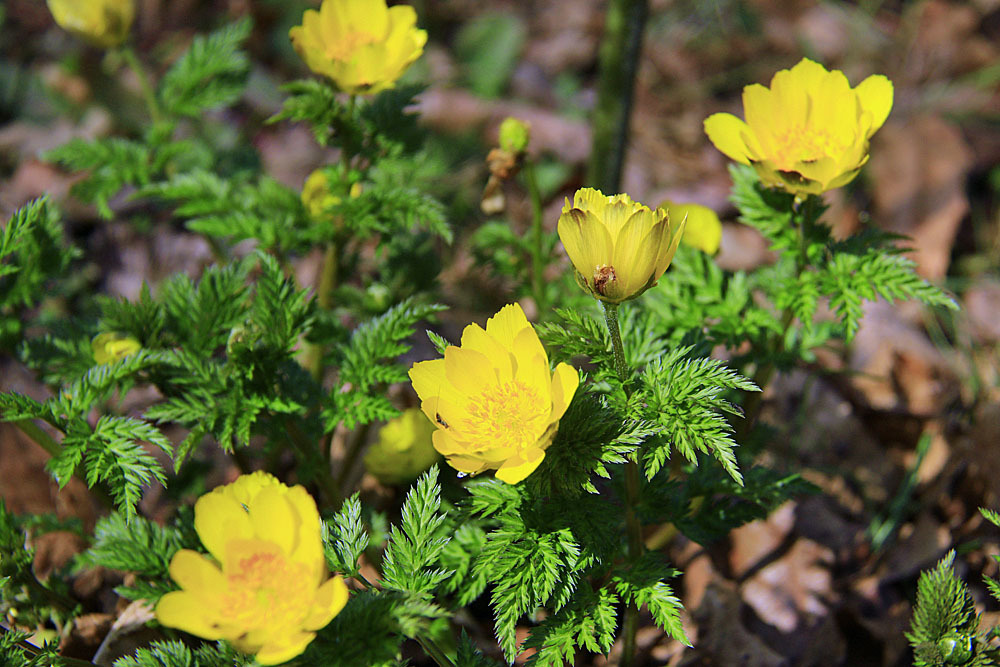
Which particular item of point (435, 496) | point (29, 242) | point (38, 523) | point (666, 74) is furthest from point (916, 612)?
point (666, 74)

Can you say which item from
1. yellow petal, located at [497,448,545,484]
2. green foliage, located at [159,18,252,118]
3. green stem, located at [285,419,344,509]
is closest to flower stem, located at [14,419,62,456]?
green stem, located at [285,419,344,509]

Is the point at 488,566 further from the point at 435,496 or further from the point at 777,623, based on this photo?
the point at 777,623

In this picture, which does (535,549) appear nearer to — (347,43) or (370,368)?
(370,368)

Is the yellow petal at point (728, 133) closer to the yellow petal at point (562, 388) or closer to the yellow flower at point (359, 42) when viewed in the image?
the yellow petal at point (562, 388)

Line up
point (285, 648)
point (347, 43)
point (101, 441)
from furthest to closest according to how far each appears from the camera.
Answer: point (347, 43)
point (101, 441)
point (285, 648)

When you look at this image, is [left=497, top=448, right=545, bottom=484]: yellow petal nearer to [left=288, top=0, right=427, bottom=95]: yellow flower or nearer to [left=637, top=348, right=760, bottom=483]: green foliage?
[left=637, top=348, right=760, bottom=483]: green foliage

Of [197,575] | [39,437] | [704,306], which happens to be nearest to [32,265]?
[39,437]
